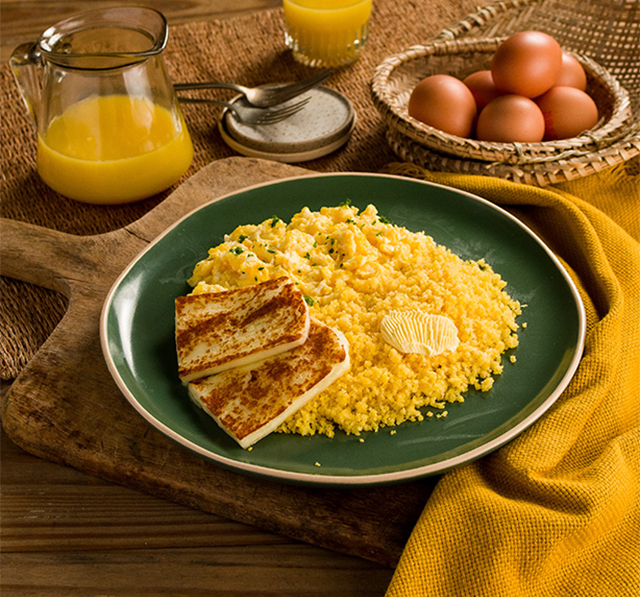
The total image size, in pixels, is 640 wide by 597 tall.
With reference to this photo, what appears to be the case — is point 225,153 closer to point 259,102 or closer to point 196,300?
point 259,102

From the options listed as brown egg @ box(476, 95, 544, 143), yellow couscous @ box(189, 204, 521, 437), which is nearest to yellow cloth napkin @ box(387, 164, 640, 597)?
yellow couscous @ box(189, 204, 521, 437)

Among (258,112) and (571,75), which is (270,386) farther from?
(571,75)

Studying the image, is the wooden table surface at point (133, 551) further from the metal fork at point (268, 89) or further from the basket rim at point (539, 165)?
the metal fork at point (268, 89)

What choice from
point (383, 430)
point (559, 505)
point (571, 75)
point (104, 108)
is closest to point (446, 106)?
point (571, 75)

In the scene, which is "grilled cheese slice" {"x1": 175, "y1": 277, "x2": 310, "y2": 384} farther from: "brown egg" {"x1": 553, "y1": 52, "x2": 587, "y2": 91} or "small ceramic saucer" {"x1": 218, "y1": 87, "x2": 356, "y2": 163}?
"brown egg" {"x1": 553, "y1": 52, "x2": 587, "y2": 91}

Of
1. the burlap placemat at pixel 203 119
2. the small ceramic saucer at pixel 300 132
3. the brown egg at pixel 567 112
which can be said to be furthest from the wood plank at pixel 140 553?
the brown egg at pixel 567 112

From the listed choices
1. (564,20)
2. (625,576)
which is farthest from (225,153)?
(625,576)
